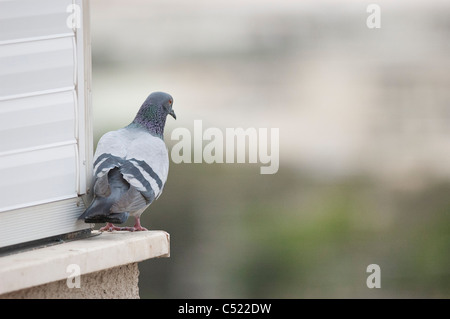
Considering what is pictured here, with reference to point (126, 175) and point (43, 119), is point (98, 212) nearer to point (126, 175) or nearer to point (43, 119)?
point (126, 175)

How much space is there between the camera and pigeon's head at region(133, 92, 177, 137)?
4.11 metres

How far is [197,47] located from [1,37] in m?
7.42

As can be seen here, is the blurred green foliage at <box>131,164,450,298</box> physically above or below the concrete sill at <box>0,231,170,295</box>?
below

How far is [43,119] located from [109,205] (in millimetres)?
454

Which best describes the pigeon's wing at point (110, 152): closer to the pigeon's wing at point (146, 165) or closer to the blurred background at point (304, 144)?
the pigeon's wing at point (146, 165)

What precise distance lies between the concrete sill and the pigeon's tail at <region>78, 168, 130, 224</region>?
82mm

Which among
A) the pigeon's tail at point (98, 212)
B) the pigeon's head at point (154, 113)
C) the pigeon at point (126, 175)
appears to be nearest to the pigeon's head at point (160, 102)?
the pigeon's head at point (154, 113)

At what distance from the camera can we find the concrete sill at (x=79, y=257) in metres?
2.50

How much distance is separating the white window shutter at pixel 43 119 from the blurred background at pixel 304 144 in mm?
4504

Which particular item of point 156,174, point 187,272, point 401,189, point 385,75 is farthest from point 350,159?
point 156,174

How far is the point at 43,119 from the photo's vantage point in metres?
3.04

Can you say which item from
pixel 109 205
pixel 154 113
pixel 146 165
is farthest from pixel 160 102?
pixel 109 205

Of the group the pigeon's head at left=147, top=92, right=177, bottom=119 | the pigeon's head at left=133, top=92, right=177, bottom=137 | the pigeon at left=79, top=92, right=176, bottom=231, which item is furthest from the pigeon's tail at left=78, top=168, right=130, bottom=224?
the pigeon's head at left=147, top=92, right=177, bottom=119

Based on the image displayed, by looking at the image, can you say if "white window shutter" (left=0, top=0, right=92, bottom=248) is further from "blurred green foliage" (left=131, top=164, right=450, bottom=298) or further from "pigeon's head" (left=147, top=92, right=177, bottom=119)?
"blurred green foliage" (left=131, top=164, right=450, bottom=298)
